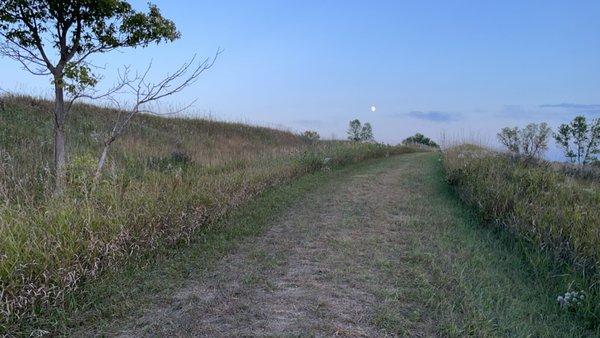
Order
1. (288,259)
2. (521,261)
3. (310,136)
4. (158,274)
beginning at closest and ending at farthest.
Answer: (158,274) → (288,259) → (521,261) → (310,136)

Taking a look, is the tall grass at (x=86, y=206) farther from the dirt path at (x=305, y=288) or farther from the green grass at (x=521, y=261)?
the green grass at (x=521, y=261)

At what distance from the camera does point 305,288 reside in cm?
418

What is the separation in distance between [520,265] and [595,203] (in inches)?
131

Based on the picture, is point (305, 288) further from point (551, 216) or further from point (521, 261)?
point (551, 216)

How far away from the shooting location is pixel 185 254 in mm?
5152

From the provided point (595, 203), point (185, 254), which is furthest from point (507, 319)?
point (595, 203)

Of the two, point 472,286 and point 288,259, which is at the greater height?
point 288,259

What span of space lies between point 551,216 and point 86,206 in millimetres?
6540

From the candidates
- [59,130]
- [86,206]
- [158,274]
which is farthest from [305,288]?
[59,130]

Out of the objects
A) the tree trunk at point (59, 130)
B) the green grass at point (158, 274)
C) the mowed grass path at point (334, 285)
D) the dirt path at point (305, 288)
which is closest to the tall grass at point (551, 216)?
the mowed grass path at point (334, 285)

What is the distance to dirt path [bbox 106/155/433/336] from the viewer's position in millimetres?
3445

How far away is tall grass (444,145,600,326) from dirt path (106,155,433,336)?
172 cm

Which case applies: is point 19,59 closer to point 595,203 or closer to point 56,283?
point 56,283

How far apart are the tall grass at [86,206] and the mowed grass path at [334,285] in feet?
1.07
